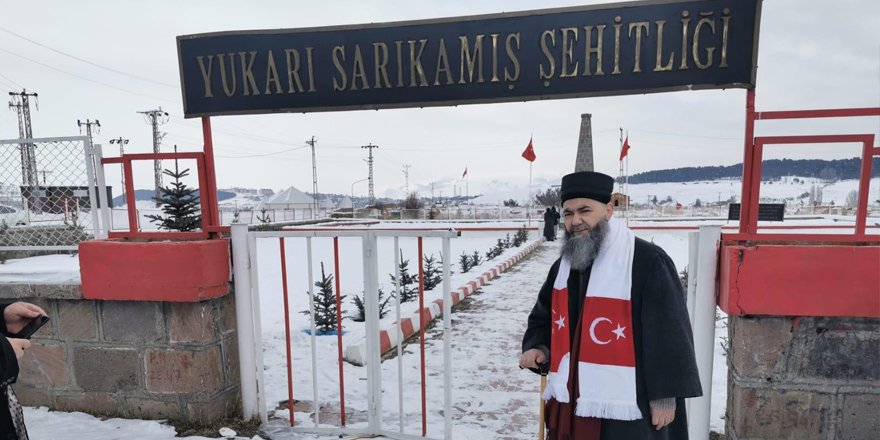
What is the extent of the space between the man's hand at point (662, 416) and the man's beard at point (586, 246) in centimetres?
64

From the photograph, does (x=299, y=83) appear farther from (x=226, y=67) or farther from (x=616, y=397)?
(x=616, y=397)

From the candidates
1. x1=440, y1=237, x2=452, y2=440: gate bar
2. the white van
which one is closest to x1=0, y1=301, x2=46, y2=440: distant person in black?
x1=440, y1=237, x2=452, y2=440: gate bar

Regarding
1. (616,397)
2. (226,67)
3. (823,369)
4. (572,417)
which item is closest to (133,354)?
(226,67)

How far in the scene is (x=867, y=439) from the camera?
2256 millimetres

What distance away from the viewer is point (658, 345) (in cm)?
178

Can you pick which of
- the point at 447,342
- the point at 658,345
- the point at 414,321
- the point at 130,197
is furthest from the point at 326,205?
the point at 658,345

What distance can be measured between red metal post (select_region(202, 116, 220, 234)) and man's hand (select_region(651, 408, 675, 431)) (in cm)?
292

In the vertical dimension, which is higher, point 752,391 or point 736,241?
point 736,241

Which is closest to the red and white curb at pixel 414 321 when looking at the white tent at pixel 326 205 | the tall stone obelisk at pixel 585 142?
the tall stone obelisk at pixel 585 142

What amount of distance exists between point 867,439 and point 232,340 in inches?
153

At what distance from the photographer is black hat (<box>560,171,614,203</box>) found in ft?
6.47

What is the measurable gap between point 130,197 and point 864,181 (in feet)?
14.7

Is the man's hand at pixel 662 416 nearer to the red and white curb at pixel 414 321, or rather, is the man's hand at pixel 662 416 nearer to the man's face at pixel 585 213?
the man's face at pixel 585 213

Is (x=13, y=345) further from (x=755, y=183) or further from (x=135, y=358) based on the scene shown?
(x=755, y=183)
